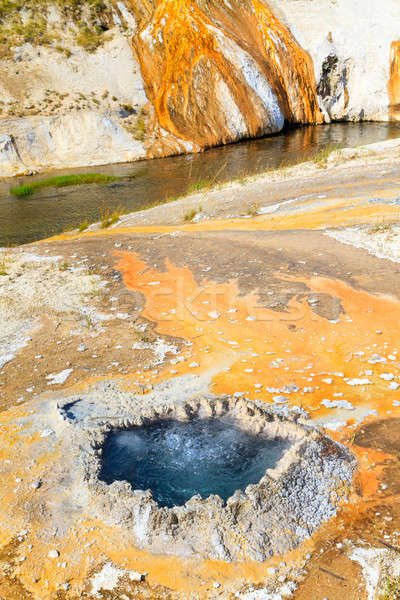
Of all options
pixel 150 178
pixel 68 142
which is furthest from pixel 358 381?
pixel 68 142

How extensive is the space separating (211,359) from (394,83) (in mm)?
34782

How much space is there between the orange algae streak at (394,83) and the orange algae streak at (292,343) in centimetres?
3135

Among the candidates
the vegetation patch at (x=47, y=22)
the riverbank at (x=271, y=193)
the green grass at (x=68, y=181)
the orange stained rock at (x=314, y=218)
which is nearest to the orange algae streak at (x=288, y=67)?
the vegetation patch at (x=47, y=22)

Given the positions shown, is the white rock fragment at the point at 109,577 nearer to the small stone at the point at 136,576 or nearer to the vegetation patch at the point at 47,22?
the small stone at the point at 136,576

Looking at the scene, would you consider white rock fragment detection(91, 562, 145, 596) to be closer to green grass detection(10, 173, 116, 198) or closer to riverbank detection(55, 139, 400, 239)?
riverbank detection(55, 139, 400, 239)

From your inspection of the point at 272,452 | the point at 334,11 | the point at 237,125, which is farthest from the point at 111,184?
the point at 334,11

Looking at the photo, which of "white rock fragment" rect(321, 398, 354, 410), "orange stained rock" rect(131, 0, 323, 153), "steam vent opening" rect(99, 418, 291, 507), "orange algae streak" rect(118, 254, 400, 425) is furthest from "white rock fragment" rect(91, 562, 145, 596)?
"orange stained rock" rect(131, 0, 323, 153)

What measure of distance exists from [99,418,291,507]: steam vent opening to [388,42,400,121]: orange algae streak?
1381 inches

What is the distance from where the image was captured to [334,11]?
34.7m

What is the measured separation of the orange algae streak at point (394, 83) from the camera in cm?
3247

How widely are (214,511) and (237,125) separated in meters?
29.6

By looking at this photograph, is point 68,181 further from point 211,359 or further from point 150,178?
point 211,359

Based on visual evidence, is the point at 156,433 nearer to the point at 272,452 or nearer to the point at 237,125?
the point at 272,452

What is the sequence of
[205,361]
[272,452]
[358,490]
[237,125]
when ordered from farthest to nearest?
[237,125] < [205,361] < [272,452] < [358,490]
